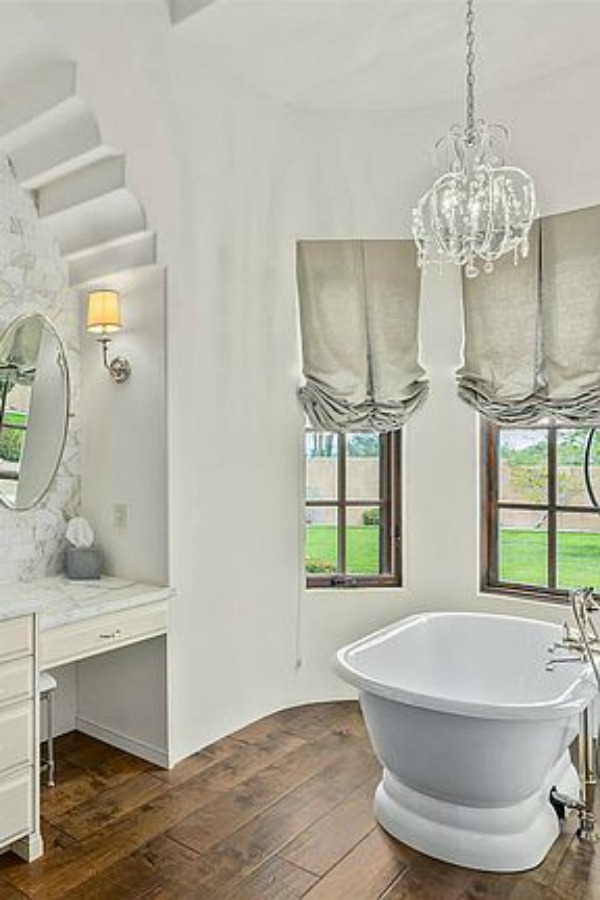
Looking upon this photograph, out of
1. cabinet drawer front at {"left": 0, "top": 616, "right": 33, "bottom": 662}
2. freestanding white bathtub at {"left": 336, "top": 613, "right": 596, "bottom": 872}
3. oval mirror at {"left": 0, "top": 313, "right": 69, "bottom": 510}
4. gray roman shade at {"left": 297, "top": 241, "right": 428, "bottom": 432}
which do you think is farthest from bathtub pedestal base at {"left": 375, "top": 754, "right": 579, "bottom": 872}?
oval mirror at {"left": 0, "top": 313, "right": 69, "bottom": 510}

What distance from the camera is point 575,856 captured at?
2.30m

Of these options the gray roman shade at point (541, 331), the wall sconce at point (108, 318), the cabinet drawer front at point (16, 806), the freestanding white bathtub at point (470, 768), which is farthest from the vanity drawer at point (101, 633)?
the gray roman shade at point (541, 331)

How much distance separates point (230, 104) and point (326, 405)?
5.30ft

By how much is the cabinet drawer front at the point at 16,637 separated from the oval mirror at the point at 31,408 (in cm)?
92

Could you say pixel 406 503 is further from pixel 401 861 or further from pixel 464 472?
pixel 401 861

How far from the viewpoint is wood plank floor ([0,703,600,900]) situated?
7.03 ft

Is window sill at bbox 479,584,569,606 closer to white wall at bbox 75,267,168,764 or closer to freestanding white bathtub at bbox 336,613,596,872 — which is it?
freestanding white bathtub at bbox 336,613,596,872

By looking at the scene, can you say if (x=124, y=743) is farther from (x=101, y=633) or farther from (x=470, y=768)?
(x=470, y=768)

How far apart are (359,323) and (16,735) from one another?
102 inches

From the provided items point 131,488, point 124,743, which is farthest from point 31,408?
point 124,743

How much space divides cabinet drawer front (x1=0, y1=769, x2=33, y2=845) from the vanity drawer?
1.30 feet

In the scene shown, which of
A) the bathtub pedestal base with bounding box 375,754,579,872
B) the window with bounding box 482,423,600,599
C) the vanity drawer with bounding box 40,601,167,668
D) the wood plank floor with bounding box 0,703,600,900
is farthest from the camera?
the window with bounding box 482,423,600,599

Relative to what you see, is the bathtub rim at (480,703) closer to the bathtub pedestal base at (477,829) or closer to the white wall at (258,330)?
the bathtub pedestal base at (477,829)

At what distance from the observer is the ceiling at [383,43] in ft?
9.37
